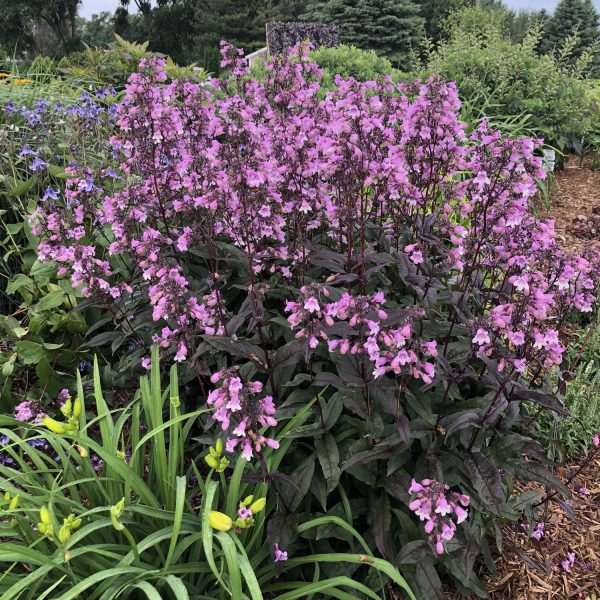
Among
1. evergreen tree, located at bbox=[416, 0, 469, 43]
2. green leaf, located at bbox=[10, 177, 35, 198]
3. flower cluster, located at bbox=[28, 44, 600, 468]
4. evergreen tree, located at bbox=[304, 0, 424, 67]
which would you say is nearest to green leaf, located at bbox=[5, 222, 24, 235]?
green leaf, located at bbox=[10, 177, 35, 198]

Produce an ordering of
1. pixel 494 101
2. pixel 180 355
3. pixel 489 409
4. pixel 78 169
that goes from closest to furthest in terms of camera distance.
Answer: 1. pixel 489 409
2. pixel 180 355
3. pixel 78 169
4. pixel 494 101

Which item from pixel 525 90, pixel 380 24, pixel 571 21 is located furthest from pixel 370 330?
pixel 571 21

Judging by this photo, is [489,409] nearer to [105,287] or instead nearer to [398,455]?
[398,455]

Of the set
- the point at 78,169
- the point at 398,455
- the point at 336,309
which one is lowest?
the point at 398,455

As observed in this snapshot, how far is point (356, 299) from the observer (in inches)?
78.5

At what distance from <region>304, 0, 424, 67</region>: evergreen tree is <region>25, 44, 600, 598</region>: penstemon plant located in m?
15.9

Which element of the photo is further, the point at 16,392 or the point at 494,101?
the point at 494,101

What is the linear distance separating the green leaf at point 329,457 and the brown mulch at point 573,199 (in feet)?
12.7

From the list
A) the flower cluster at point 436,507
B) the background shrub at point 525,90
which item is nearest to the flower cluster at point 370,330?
the flower cluster at point 436,507

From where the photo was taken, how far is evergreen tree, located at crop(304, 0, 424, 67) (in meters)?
17.3

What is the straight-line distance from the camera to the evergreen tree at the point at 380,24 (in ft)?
56.6

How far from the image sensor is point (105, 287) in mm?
2758

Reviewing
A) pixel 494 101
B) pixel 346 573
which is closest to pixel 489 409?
pixel 346 573

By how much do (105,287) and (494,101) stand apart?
6.69 m
